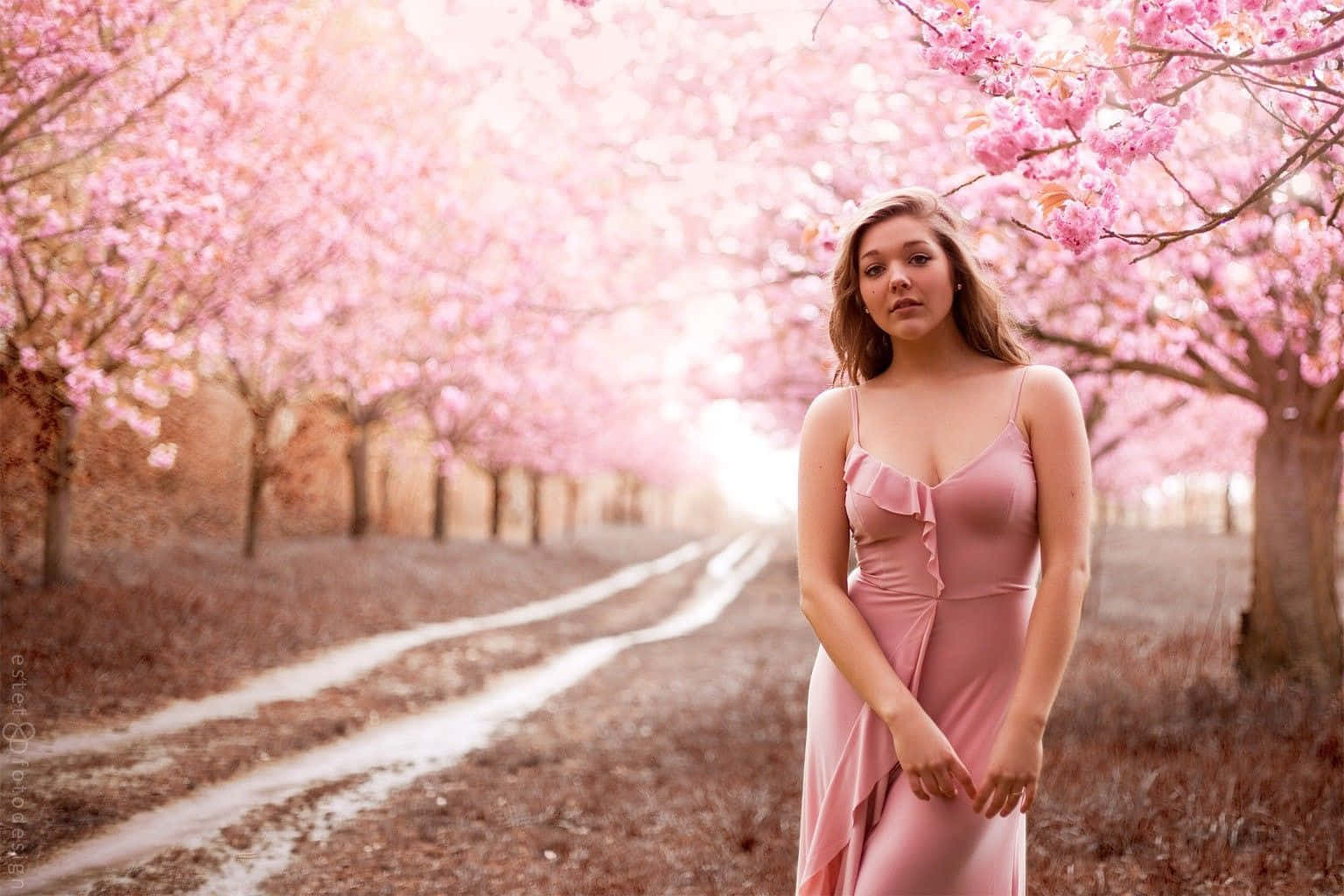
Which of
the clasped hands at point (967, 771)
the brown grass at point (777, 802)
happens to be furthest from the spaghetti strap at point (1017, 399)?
the brown grass at point (777, 802)

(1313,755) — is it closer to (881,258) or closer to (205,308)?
(881,258)

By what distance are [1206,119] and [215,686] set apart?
426 inches

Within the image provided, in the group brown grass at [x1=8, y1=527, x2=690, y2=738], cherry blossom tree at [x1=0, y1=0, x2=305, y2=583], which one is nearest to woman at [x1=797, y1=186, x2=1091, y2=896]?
cherry blossom tree at [x1=0, y1=0, x2=305, y2=583]

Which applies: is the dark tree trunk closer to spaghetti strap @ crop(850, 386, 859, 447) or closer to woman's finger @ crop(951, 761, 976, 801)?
spaghetti strap @ crop(850, 386, 859, 447)

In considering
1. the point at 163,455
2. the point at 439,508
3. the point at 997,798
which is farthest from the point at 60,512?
the point at 439,508

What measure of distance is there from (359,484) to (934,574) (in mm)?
21190

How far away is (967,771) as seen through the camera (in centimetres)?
239

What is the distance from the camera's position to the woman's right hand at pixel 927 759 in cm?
235

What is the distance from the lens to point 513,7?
35.8 feet

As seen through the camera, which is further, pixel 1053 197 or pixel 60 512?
pixel 60 512

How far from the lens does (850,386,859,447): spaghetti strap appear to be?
2.70 metres

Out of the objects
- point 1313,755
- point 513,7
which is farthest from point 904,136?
point 1313,755

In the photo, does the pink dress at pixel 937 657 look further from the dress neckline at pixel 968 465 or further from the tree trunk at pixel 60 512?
the tree trunk at pixel 60 512

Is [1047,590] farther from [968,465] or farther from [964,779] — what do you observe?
[964,779]
